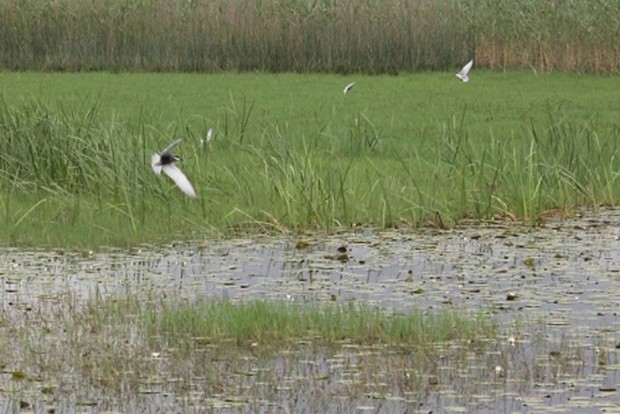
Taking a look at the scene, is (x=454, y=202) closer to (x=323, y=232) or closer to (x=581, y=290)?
(x=323, y=232)

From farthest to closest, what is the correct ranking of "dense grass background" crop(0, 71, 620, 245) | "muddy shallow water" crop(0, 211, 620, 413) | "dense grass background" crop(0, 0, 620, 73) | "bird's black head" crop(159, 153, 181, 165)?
"dense grass background" crop(0, 0, 620, 73) < "dense grass background" crop(0, 71, 620, 245) < "bird's black head" crop(159, 153, 181, 165) < "muddy shallow water" crop(0, 211, 620, 413)

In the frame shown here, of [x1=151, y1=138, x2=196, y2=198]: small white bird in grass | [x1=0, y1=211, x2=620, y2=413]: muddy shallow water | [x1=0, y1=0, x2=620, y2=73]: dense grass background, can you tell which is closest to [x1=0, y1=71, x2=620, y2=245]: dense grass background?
[x1=0, y1=211, x2=620, y2=413]: muddy shallow water

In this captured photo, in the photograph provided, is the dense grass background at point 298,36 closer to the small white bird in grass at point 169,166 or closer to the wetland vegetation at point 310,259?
the wetland vegetation at point 310,259

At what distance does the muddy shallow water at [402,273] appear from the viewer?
30.3 ft

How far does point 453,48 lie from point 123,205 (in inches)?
685

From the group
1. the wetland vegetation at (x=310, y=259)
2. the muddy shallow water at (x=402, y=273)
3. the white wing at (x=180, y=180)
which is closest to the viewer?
the wetland vegetation at (x=310, y=259)

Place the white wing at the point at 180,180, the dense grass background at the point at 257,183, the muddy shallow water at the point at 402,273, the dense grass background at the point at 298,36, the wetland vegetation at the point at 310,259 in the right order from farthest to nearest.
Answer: the dense grass background at the point at 298,36 → the dense grass background at the point at 257,183 → the white wing at the point at 180,180 → the muddy shallow water at the point at 402,273 → the wetland vegetation at the point at 310,259

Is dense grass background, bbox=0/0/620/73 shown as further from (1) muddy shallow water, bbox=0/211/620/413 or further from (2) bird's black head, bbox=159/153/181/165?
(2) bird's black head, bbox=159/153/181/165

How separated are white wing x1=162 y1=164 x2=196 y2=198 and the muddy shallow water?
417mm

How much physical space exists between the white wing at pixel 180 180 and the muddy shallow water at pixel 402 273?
0.42 meters

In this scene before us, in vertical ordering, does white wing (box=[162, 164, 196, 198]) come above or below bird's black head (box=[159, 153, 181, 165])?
below

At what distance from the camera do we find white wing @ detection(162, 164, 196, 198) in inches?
444

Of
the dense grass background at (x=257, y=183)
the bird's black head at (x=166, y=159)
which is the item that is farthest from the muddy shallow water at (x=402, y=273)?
the bird's black head at (x=166, y=159)

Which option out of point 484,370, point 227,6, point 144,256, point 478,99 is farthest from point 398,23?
point 484,370
